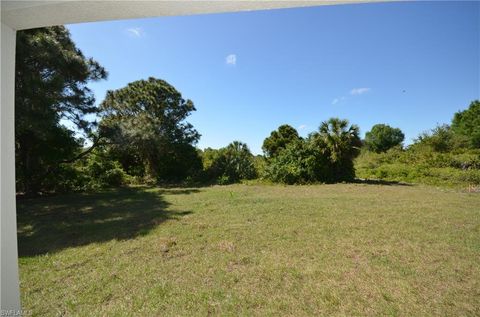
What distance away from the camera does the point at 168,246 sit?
459cm

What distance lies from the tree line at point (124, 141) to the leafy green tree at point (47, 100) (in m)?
0.03

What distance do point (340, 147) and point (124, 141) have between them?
517 inches

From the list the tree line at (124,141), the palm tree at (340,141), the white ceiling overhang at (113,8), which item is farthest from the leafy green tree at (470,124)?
the white ceiling overhang at (113,8)

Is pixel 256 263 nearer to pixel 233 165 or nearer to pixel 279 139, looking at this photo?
pixel 233 165

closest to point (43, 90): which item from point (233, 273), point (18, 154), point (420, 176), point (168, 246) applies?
point (18, 154)

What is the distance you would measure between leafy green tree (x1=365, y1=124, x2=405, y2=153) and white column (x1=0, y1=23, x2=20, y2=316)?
4198 cm

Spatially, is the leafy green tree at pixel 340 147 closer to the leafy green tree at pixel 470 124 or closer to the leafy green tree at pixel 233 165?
the leafy green tree at pixel 233 165

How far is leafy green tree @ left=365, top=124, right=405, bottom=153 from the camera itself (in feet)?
125

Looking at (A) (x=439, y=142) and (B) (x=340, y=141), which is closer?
(B) (x=340, y=141)

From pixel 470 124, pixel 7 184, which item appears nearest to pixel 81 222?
pixel 7 184

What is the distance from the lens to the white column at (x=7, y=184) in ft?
4.71

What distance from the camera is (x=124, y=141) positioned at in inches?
567

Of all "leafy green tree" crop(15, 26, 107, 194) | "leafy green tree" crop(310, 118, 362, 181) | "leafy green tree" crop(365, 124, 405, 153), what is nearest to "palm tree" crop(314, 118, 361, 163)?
"leafy green tree" crop(310, 118, 362, 181)

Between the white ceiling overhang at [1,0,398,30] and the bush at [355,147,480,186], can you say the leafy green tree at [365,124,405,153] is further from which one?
the white ceiling overhang at [1,0,398,30]
